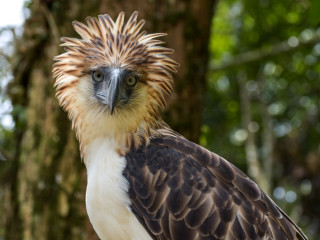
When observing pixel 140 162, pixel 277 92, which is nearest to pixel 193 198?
pixel 140 162

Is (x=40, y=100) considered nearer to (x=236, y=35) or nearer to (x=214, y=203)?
(x=214, y=203)

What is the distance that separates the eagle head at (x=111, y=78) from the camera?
134 inches

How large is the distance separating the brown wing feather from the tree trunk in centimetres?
148

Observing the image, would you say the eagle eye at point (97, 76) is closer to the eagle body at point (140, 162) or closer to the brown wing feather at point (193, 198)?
the eagle body at point (140, 162)

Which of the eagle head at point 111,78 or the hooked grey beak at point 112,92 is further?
the eagle head at point 111,78

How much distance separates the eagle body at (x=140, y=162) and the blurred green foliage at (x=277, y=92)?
11.1ft

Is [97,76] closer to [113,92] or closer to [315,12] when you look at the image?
[113,92]

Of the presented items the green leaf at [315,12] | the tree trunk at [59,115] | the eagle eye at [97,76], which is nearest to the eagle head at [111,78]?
the eagle eye at [97,76]

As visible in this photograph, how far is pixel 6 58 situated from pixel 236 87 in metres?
5.31

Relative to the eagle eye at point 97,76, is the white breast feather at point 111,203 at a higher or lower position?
lower

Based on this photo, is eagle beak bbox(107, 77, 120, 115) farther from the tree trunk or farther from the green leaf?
the tree trunk

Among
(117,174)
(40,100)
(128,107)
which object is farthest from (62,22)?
(117,174)

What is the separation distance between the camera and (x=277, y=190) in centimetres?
962

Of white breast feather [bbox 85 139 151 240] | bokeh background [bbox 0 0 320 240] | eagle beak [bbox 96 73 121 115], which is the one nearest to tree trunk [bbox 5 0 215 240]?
bokeh background [bbox 0 0 320 240]
